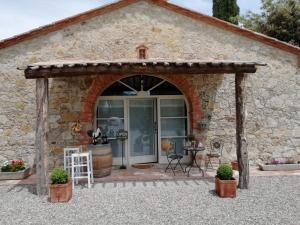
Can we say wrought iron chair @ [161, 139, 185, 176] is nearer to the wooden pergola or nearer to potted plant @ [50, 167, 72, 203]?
the wooden pergola

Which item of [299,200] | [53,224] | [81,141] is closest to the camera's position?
[53,224]

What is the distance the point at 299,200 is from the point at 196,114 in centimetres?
350

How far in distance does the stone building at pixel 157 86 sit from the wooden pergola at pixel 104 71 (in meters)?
1.91

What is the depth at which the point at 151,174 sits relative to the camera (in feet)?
25.1

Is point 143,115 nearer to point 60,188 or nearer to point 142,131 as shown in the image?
point 142,131

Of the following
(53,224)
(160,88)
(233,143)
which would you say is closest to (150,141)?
(160,88)

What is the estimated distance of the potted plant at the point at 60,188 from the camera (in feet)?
18.7

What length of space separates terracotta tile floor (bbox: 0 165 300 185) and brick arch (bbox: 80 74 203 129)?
55.7 inches

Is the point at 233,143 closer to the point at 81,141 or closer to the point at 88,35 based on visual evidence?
the point at 81,141

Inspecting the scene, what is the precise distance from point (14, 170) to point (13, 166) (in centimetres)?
11

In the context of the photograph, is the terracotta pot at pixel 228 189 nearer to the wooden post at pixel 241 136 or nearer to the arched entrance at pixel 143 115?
the wooden post at pixel 241 136

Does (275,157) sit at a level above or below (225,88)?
below

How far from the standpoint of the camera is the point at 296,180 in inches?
276

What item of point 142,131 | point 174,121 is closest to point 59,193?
point 142,131
